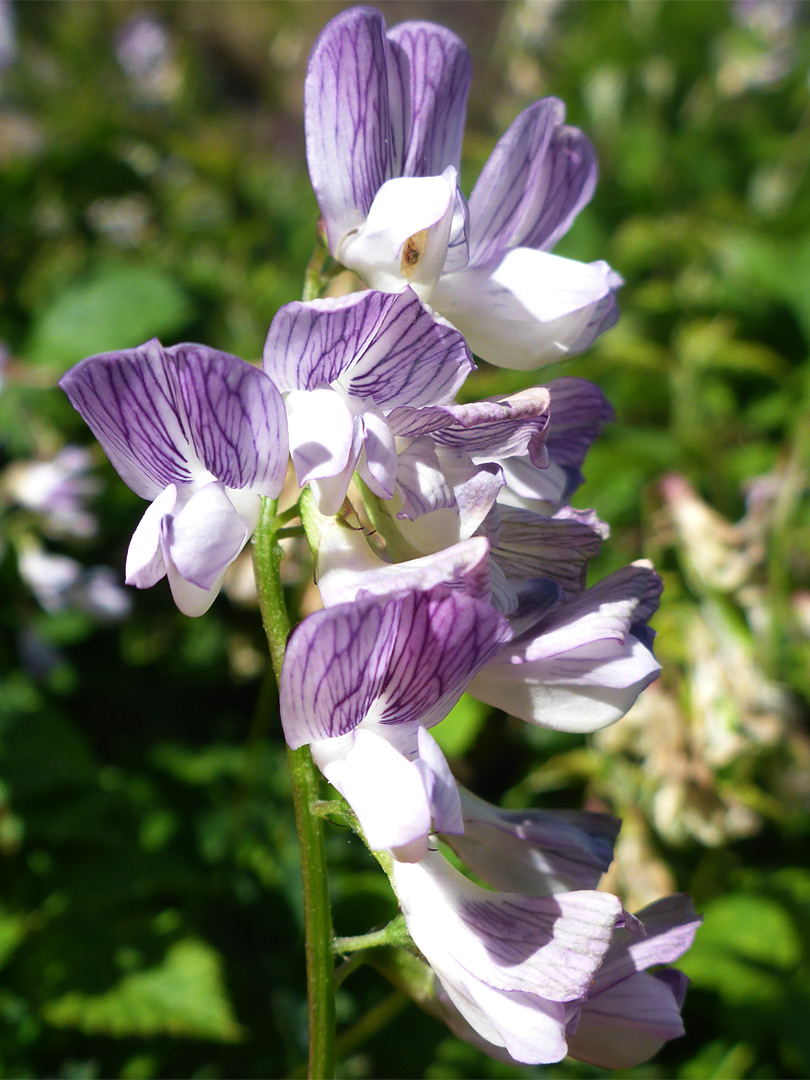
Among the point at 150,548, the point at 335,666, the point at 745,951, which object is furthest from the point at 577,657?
the point at 745,951

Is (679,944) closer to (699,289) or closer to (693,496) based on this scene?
(693,496)

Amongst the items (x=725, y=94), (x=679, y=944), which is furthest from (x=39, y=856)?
(x=725, y=94)

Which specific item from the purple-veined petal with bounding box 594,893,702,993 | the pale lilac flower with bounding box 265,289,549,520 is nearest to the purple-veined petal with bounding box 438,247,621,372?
the pale lilac flower with bounding box 265,289,549,520

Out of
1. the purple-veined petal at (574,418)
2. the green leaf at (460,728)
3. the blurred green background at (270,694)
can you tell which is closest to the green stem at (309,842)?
the purple-veined petal at (574,418)

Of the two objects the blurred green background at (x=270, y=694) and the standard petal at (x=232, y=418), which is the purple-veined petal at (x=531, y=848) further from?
the blurred green background at (x=270, y=694)

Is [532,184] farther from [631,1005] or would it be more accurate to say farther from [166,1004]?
[166,1004]

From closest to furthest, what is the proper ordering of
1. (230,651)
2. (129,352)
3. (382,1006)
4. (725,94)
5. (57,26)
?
1. (129,352)
2. (382,1006)
3. (230,651)
4. (725,94)
5. (57,26)
